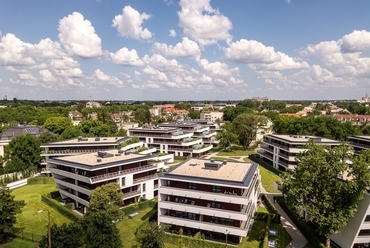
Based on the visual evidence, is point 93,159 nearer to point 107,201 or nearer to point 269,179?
point 107,201

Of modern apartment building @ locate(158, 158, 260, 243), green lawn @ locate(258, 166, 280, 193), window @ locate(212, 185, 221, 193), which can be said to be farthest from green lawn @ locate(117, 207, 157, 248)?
green lawn @ locate(258, 166, 280, 193)

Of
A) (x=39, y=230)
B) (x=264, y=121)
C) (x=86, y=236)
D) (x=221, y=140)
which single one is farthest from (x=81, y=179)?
(x=264, y=121)

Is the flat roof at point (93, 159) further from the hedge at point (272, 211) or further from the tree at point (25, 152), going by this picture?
the tree at point (25, 152)

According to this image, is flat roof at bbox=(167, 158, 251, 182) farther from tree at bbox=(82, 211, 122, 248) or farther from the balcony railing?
tree at bbox=(82, 211, 122, 248)

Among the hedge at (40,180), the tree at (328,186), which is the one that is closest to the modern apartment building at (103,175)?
the hedge at (40,180)

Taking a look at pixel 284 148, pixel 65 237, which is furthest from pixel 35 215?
pixel 284 148

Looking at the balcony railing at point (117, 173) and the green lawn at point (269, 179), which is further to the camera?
the green lawn at point (269, 179)

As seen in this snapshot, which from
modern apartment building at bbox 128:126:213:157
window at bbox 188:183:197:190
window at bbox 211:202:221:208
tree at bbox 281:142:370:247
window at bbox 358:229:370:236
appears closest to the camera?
tree at bbox 281:142:370:247
